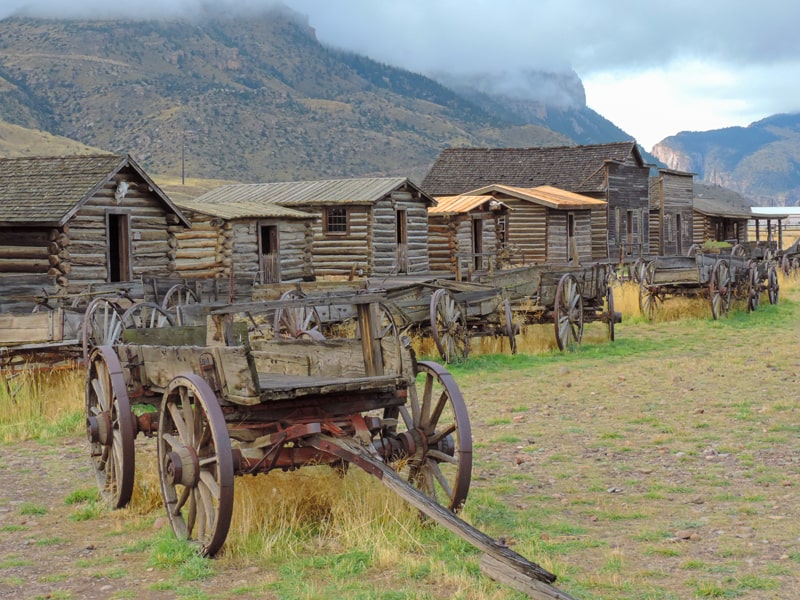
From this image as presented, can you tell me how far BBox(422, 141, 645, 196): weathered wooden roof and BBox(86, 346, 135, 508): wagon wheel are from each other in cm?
3471

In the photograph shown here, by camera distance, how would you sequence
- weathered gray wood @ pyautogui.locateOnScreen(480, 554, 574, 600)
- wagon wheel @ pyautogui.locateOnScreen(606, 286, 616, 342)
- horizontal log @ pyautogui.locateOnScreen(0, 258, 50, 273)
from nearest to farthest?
weathered gray wood @ pyautogui.locateOnScreen(480, 554, 574, 600) < wagon wheel @ pyautogui.locateOnScreen(606, 286, 616, 342) < horizontal log @ pyautogui.locateOnScreen(0, 258, 50, 273)

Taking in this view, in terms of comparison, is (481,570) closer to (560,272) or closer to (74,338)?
(74,338)

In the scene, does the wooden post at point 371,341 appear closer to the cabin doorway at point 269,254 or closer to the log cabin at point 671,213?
the cabin doorway at point 269,254

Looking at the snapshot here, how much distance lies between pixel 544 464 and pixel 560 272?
28.2 ft

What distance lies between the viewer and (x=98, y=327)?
12297 millimetres

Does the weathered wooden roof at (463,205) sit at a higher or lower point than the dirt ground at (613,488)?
higher

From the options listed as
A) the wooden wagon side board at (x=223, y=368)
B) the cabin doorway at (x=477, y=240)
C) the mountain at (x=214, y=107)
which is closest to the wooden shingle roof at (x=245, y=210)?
the cabin doorway at (x=477, y=240)

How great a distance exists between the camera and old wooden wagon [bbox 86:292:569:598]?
6090 millimetres

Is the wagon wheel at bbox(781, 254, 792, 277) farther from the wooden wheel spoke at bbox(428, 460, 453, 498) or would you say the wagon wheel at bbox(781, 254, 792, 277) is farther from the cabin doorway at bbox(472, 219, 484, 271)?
the wooden wheel spoke at bbox(428, 460, 453, 498)

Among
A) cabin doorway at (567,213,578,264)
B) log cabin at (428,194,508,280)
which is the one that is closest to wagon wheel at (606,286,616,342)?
log cabin at (428,194,508,280)

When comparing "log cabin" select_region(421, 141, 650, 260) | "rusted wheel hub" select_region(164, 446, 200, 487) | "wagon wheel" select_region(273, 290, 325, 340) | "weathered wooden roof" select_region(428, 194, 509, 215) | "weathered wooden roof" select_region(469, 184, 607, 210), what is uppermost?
"log cabin" select_region(421, 141, 650, 260)

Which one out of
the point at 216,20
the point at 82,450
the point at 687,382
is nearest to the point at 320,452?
the point at 82,450

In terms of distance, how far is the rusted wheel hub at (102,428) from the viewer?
7.40 meters

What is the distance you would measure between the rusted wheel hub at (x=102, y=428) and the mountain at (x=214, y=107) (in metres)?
77.1
